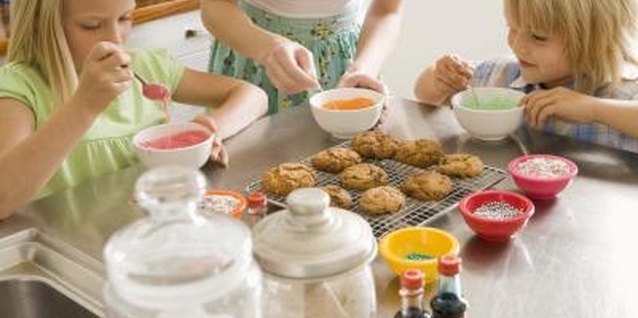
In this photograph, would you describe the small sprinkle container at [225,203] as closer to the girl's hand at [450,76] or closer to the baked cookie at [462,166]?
the baked cookie at [462,166]

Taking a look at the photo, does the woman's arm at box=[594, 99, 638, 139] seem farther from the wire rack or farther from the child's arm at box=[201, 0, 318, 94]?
the child's arm at box=[201, 0, 318, 94]

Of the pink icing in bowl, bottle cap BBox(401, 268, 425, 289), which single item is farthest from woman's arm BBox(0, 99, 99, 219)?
bottle cap BBox(401, 268, 425, 289)

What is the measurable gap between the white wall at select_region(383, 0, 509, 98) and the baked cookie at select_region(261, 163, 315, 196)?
2.07m

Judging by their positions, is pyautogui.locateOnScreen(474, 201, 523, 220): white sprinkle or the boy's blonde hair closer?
pyautogui.locateOnScreen(474, 201, 523, 220): white sprinkle

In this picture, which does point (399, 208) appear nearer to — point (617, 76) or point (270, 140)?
point (270, 140)

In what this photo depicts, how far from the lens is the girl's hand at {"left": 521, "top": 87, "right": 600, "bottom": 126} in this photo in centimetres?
148

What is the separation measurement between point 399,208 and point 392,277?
17 cm

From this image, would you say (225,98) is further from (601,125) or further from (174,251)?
(174,251)

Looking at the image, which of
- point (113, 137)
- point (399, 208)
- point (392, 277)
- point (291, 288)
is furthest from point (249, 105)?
point (291, 288)

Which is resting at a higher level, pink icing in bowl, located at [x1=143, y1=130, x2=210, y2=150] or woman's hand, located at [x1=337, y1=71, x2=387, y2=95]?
woman's hand, located at [x1=337, y1=71, x2=387, y2=95]

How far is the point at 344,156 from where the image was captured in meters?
1.36

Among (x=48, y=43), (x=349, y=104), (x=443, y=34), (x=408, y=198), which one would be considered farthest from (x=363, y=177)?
(x=443, y=34)

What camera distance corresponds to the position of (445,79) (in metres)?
1.79

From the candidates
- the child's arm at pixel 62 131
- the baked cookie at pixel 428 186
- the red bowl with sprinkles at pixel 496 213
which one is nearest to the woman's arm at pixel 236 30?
the child's arm at pixel 62 131
